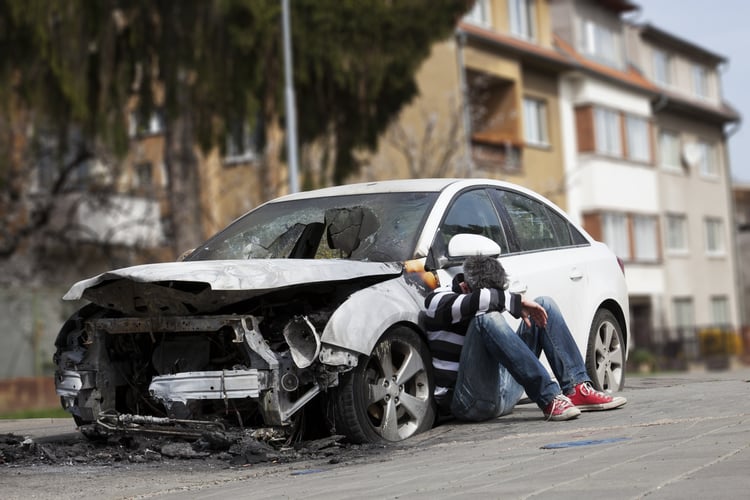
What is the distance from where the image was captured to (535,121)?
40.4 metres

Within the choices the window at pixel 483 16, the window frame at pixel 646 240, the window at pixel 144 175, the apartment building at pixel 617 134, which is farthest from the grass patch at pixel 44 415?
the window frame at pixel 646 240

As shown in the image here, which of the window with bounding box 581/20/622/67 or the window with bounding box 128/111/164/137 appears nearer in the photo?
the window with bounding box 128/111/164/137

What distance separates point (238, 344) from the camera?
7.62m

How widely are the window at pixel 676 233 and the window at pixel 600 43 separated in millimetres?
5842

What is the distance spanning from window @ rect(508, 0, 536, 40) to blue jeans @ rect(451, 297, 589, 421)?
107 ft

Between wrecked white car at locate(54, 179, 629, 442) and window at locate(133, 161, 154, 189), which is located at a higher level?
window at locate(133, 161, 154, 189)

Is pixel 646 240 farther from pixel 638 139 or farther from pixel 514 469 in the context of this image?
pixel 514 469

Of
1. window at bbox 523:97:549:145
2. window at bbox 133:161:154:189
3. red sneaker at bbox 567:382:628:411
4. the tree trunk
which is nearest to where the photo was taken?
red sneaker at bbox 567:382:628:411

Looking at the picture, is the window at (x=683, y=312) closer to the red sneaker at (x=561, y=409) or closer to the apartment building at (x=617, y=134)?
the apartment building at (x=617, y=134)

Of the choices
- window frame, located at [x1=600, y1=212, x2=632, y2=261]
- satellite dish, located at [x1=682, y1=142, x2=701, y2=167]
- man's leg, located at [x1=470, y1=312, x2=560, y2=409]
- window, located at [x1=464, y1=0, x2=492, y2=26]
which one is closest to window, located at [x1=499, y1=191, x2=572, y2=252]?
man's leg, located at [x1=470, y1=312, x2=560, y2=409]

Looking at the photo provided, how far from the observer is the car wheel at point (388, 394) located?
25.1ft

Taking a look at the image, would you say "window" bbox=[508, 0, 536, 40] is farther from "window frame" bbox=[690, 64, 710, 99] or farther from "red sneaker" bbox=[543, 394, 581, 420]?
"red sneaker" bbox=[543, 394, 581, 420]

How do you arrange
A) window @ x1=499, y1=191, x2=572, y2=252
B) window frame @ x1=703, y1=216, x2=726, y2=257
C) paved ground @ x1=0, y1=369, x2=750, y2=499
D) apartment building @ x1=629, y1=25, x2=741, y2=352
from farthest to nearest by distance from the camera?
window frame @ x1=703, y1=216, x2=726, y2=257
apartment building @ x1=629, y1=25, x2=741, y2=352
window @ x1=499, y1=191, x2=572, y2=252
paved ground @ x1=0, y1=369, x2=750, y2=499

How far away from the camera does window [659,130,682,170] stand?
1869 inches
